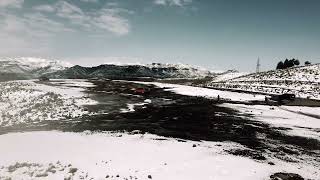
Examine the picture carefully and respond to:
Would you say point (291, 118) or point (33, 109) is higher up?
point (291, 118)

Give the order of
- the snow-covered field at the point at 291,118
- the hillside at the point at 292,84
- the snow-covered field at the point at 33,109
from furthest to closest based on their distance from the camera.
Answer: the hillside at the point at 292,84
the snow-covered field at the point at 33,109
the snow-covered field at the point at 291,118

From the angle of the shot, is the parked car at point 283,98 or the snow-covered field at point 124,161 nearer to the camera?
the snow-covered field at point 124,161

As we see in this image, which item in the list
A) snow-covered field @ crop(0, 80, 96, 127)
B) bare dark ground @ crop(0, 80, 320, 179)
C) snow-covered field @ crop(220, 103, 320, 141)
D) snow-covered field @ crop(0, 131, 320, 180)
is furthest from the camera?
snow-covered field @ crop(0, 80, 96, 127)

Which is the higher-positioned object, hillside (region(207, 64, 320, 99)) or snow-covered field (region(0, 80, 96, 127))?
hillside (region(207, 64, 320, 99))

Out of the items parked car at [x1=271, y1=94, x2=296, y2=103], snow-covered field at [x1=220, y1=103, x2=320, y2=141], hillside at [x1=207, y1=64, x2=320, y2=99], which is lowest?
snow-covered field at [x1=220, y1=103, x2=320, y2=141]

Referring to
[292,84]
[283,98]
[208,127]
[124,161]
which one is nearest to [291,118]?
[208,127]

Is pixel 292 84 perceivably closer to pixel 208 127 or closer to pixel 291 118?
pixel 291 118

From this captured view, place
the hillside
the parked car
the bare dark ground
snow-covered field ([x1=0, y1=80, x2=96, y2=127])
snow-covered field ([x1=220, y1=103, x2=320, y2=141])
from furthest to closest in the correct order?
the hillside
the parked car
snow-covered field ([x1=0, y1=80, x2=96, y2=127])
snow-covered field ([x1=220, y1=103, x2=320, y2=141])
the bare dark ground

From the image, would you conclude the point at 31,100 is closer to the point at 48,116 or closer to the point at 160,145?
the point at 48,116

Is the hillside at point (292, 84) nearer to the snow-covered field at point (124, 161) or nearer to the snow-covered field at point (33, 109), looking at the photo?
the snow-covered field at point (33, 109)

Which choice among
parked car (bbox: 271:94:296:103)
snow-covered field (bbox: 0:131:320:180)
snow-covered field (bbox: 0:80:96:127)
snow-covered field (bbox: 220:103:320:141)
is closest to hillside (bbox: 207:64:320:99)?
parked car (bbox: 271:94:296:103)

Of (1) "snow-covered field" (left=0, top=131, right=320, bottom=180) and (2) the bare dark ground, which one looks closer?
(1) "snow-covered field" (left=0, top=131, right=320, bottom=180)

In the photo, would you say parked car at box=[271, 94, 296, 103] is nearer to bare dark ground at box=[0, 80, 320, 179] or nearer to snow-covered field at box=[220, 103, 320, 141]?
snow-covered field at box=[220, 103, 320, 141]

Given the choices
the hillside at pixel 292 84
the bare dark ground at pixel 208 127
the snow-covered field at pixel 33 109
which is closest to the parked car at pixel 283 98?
the hillside at pixel 292 84
